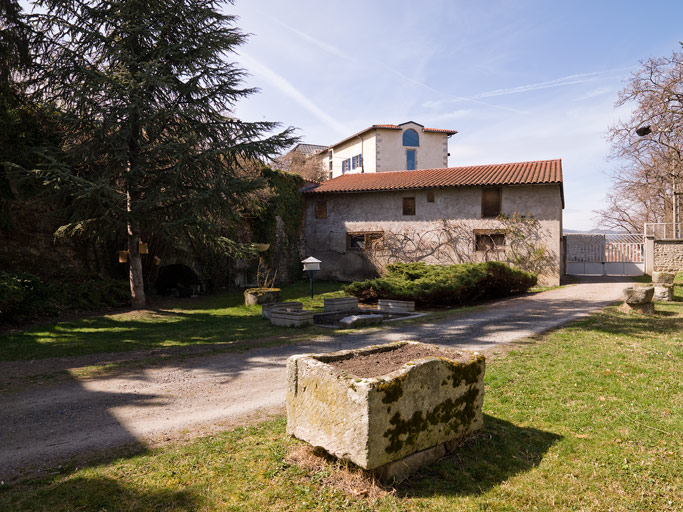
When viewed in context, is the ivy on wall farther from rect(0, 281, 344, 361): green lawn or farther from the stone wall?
the stone wall

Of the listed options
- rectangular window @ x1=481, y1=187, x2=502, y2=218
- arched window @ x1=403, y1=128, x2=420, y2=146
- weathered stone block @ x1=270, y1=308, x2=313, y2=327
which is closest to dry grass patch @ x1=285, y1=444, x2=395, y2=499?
weathered stone block @ x1=270, y1=308, x2=313, y2=327

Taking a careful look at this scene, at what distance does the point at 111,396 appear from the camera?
5.60m

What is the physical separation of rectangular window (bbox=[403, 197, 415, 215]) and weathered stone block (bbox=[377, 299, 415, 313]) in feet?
34.6

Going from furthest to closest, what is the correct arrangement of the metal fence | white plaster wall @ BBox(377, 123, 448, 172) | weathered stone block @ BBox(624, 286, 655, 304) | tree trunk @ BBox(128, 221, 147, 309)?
1. white plaster wall @ BBox(377, 123, 448, 172)
2. the metal fence
3. tree trunk @ BBox(128, 221, 147, 309)
4. weathered stone block @ BBox(624, 286, 655, 304)

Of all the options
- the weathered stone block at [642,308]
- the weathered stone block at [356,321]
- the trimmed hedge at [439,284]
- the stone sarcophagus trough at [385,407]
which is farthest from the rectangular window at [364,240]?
the stone sarcophagus trough at [385,407]

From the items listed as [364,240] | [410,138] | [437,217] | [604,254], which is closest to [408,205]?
[437,217]

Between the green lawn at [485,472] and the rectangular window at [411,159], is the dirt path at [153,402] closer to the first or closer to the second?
the green lawn at [485,472]

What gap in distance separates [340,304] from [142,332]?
19.1 ft

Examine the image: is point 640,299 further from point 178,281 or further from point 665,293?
point 178,281

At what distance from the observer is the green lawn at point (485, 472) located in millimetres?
2994

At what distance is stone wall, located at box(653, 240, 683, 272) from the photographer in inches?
834

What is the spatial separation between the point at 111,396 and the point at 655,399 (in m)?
6.94

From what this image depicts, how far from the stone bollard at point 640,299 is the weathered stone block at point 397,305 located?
19.1 ft

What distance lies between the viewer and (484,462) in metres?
3.54
